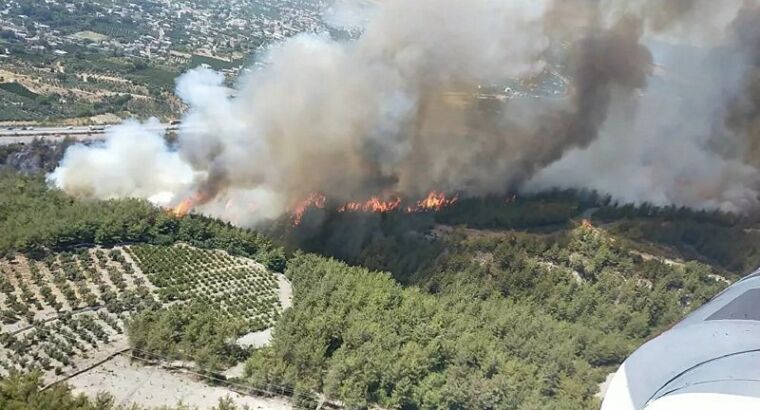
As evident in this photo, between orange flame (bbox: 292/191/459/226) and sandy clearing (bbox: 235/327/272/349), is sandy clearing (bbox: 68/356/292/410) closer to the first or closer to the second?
sandy clearing (bbox: 235/327/272/349)

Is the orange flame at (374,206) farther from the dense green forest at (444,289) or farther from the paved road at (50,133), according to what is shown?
the paved road at (50,133)

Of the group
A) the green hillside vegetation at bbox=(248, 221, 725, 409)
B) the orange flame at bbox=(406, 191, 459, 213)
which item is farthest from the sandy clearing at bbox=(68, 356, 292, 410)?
the orange flame at bbox=(406, 191, 459, 213)

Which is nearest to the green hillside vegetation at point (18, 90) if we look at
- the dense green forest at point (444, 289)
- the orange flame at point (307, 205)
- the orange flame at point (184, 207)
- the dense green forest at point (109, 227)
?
the dense green forest at point (444, 289)

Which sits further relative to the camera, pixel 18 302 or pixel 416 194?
pixel 416 194

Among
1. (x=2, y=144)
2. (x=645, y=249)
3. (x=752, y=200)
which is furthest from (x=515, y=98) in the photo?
(x=2, y=144)

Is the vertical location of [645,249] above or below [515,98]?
below

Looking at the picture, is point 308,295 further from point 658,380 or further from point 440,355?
point 658,380

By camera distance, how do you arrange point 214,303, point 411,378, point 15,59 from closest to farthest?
point 411,378
point 214,303
point 15,59
